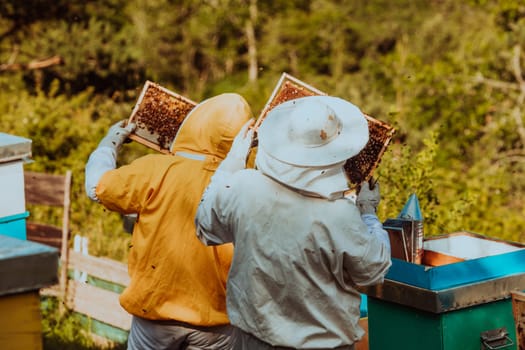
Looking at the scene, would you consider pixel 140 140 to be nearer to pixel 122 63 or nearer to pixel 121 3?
pixel 122 63

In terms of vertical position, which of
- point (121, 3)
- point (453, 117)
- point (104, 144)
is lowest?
point (104, 144)

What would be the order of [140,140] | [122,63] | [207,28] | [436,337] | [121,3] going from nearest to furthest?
1. [436,337]
2. [140,140]
3. [122,63]
4. [121,3]
5. [207,28]

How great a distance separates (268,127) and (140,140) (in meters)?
Result: 1.06

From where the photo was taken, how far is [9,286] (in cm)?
200

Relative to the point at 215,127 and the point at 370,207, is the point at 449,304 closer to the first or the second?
the point at 370,207

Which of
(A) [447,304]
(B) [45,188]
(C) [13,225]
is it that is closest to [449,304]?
(A) [447,304]

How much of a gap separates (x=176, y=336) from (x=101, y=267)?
102 inches

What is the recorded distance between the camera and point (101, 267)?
213 inches

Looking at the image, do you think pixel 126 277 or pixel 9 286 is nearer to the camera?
pixel 9 286

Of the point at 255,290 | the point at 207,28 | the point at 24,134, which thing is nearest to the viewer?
the point at 255,290

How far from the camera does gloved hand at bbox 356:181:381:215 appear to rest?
2703 mm

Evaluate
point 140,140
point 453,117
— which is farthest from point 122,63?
point 140,140

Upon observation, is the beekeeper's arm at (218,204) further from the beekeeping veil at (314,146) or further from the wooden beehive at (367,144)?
the wooden beehive at (367,144)

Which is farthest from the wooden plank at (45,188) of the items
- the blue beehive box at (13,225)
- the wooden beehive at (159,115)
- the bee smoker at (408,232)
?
the bee smoker at (408,232)
